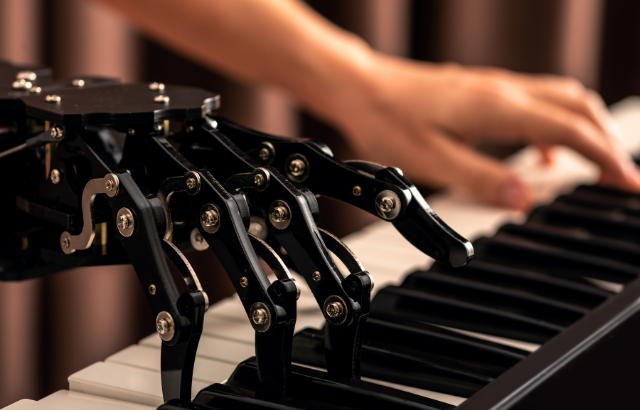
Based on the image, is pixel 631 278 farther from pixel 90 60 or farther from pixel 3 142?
pixel 90 60

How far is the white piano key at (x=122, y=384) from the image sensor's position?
37 cm

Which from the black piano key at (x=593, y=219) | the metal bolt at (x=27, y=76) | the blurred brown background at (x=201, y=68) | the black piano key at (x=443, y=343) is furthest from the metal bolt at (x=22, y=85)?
the black piano key at (x=593, y=219)

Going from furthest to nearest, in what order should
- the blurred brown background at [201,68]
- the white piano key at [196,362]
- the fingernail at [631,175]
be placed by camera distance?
the blurred brown background at [201,68] → the fingernail at [631,175] → the white piano key at [196,362]

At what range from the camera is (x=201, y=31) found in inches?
33.1

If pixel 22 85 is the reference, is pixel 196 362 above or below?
below

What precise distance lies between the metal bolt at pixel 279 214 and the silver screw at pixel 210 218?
0.04 meters

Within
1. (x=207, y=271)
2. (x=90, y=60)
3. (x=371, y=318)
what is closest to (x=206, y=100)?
(x=371, y=318)

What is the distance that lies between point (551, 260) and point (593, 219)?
0.40 feet

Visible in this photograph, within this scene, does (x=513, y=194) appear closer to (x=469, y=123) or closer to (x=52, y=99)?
(x=469, y=123)

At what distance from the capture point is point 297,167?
1.28 ft

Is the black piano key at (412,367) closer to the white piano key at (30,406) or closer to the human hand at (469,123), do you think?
the white piano key at (30,406)

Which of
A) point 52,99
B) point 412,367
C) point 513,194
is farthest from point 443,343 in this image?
point 513,194

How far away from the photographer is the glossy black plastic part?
0.35 metres

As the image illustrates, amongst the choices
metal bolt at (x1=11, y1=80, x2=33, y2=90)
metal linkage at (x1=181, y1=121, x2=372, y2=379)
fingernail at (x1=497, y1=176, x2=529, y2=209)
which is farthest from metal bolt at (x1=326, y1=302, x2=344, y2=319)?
fingernail at (x1=497, y1=176, x2=529, y2=209)
